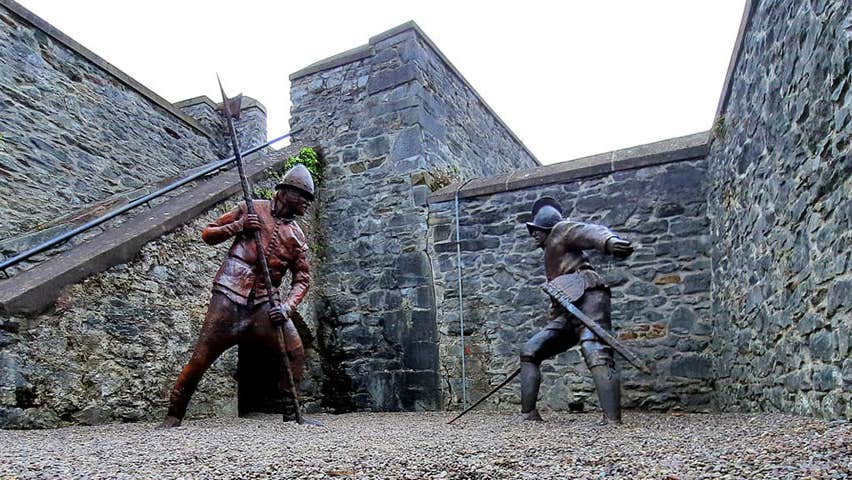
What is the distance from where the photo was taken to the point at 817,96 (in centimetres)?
285

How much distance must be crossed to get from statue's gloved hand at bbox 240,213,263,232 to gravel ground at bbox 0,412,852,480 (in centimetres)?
136

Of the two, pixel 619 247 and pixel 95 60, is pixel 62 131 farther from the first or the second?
pixel 619 247

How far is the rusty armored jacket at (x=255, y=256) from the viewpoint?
4.21 m

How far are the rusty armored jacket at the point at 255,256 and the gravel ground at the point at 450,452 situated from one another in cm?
93

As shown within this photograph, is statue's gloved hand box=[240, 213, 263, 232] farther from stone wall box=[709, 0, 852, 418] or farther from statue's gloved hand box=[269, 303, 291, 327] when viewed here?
stone wall box=[709, 0, 852, 418]

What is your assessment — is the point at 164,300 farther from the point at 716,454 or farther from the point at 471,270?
the point at 716,454

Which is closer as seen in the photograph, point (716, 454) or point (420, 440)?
point (716, 454)

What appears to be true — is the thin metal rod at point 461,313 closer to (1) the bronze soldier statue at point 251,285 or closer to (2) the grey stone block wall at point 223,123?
(1) the bronze soldier statue at point 251,285

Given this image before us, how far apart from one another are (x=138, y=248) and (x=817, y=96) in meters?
4.65

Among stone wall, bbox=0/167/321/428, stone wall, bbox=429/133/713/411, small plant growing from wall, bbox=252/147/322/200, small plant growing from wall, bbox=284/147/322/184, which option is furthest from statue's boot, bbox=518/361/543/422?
small plant growing from wall, bbox=284/147/322/184

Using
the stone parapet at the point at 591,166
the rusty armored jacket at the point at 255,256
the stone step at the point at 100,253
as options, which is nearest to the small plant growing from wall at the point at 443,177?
the stone parapet at the point at 591,166

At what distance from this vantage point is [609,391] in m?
4.03

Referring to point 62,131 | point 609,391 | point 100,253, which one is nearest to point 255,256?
point 100,253

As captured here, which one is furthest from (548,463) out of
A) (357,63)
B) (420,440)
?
(357,63)
